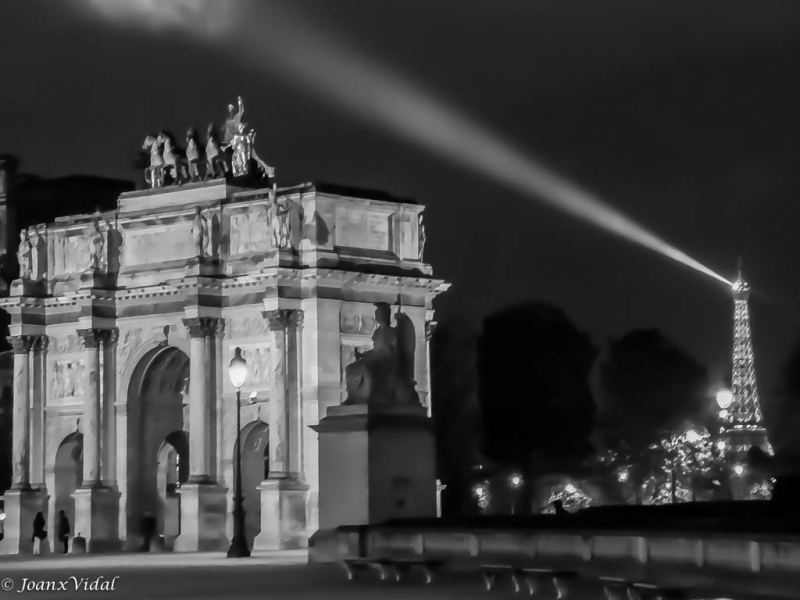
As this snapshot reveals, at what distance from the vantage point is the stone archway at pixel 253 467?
229ft

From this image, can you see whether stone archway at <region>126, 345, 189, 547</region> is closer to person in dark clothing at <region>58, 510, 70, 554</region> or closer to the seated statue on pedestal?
person in dark clothing at <region>58, 510, 70, 554</region>

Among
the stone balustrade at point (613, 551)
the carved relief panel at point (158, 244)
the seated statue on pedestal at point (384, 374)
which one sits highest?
the carved relief panel at point (158, 244)

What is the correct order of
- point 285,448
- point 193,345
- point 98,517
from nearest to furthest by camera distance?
point 285,448 → point 193,345 → point 98,517

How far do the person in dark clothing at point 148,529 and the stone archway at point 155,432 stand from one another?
2.82 meters

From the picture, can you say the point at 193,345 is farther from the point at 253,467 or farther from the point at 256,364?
the point at 253,467

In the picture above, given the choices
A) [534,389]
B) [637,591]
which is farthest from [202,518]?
[637,591]

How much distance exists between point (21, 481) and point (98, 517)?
4.92 meters

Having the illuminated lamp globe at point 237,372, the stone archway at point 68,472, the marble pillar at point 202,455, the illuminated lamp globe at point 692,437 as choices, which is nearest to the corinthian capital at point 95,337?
the marble pillar at point 202,455

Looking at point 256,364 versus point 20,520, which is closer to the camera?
point 256,364

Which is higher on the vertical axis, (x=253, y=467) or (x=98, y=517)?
(x=253, y=467)

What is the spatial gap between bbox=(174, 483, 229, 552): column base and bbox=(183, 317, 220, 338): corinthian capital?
16.3 ft

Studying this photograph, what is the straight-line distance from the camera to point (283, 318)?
219 feet

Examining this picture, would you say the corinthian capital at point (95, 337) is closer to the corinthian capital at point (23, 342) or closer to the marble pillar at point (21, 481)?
the corinthian capital at point (23, 342)

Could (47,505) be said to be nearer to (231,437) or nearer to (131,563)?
(231,437)
